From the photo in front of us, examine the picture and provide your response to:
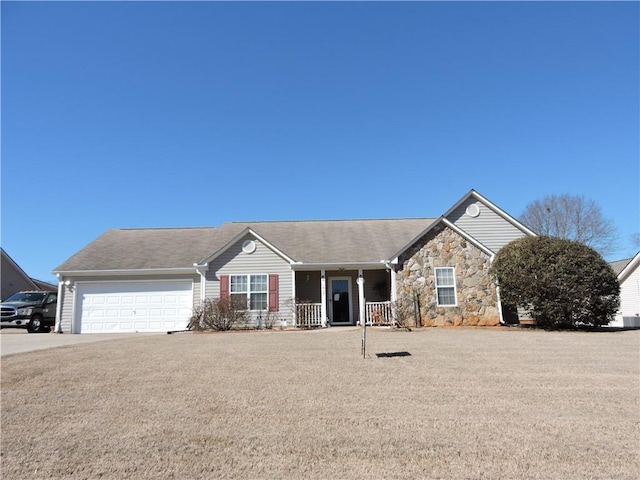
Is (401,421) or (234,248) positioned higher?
(234,248)

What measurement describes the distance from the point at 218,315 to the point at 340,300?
18.5ft

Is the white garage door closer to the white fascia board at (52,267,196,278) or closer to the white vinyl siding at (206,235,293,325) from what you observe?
the white fascia board at (52,267,196,278)

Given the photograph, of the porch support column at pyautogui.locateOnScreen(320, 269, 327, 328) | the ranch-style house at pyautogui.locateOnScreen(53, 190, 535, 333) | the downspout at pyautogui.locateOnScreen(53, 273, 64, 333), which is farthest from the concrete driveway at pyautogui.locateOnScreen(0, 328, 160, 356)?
the porch support column at pyautogui.locateOnScreen(320, 269, 327, 328)

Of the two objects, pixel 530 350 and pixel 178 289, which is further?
pixel 178 289

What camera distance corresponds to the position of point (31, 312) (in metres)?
19.1

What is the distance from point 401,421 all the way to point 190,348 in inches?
268

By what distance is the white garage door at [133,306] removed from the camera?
18.7 meters

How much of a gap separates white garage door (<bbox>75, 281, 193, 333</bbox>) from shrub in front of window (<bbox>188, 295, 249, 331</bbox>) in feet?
5.52

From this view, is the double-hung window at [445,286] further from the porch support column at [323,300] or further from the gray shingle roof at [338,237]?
the porch support column at [323,300]

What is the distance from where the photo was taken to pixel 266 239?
66.8 ft

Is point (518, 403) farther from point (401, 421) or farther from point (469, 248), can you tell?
point (469, 248)

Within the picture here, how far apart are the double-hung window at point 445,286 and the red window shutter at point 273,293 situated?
6599mm

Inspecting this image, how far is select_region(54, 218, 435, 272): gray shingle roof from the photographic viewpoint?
19.1 metres

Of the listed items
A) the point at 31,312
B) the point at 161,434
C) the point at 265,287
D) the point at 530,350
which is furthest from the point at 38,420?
the point at 31,312
